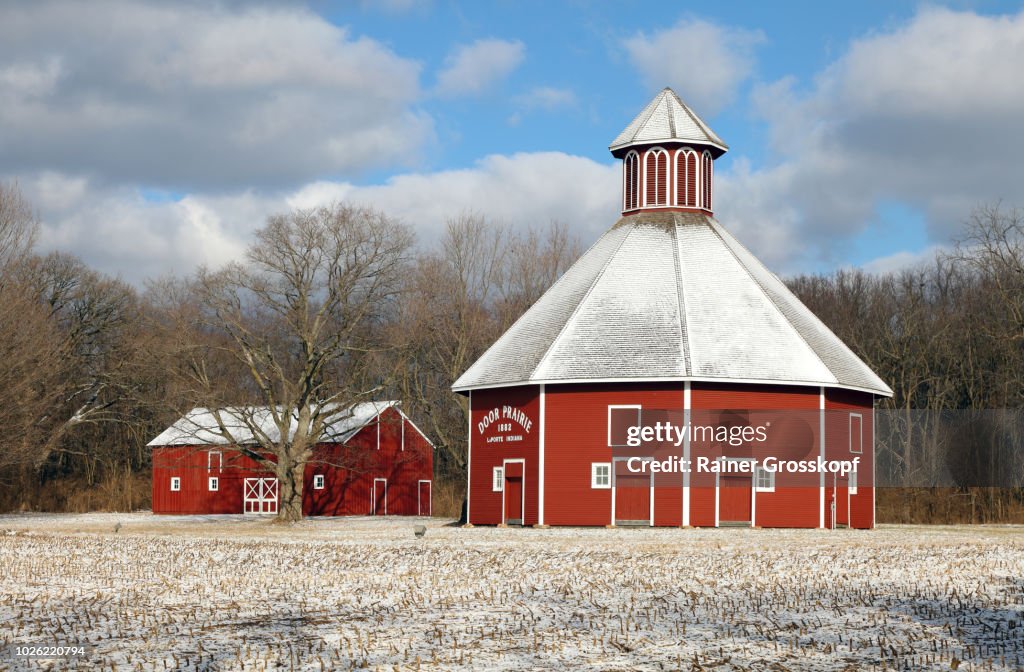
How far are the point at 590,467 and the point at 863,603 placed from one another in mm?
22231

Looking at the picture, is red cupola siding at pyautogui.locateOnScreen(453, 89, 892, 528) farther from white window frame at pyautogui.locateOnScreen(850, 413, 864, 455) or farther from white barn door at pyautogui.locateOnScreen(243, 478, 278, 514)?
white barn door at pyautogui.locateOnScreen(243, 478, 278, 514)

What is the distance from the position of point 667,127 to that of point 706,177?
2.35 meters

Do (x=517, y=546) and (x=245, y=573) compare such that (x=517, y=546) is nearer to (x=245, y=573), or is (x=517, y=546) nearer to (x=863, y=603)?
(x=245, y=573)

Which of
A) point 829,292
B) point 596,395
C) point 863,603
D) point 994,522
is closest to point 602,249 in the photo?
point 596,395

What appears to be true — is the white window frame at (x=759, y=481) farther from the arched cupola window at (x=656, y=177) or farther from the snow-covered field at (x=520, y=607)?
the arched cupola window at (x=656, y=177)

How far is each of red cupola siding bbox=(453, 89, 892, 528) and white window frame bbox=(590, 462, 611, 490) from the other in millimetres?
30

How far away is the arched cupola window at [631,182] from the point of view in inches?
1804

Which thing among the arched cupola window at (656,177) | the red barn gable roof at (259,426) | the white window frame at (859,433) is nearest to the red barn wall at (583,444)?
the white window frame at (859,433)

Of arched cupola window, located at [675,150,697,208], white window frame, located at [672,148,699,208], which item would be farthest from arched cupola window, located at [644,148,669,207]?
arched cupola window, located at [675,150,697,208]

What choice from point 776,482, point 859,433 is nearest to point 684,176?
point 859,433

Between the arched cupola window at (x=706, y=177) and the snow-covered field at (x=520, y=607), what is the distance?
70.1 feet

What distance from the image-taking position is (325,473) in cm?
5681

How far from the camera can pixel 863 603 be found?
15.4m

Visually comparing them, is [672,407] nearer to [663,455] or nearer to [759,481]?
[663,455]
